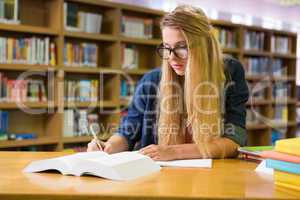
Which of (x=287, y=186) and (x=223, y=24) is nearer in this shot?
(x=287, y=186)

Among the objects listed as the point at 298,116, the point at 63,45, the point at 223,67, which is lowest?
the point at 298,116

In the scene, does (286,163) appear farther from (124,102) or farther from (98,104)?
(124,102)

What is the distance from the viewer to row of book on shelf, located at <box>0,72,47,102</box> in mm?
3400

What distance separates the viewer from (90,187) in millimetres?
976

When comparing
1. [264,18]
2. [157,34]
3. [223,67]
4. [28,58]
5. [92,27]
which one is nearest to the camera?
[223,67]

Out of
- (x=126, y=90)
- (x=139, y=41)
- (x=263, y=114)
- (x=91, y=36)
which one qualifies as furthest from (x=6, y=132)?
(x=263, y=114)

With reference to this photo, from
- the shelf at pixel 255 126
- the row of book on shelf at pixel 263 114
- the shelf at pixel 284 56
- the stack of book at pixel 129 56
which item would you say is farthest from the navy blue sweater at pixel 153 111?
the shelf at pixel 284 56

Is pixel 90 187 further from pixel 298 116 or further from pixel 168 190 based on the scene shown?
pixel 298 116

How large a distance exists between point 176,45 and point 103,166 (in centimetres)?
74

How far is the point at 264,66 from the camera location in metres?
5.86

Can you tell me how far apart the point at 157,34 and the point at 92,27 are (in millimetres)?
899

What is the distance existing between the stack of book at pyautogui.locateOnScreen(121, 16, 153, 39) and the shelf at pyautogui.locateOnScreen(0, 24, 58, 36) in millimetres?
845

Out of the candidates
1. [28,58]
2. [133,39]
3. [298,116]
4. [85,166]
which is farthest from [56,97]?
[298,116]

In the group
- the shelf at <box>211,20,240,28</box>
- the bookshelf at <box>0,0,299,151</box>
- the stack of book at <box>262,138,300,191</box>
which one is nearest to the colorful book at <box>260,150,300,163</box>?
the stack of book at <box>262,138,300,191</box>
